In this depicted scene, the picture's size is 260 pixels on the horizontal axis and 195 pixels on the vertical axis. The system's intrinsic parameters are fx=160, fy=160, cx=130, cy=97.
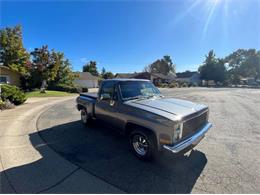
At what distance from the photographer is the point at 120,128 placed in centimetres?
438

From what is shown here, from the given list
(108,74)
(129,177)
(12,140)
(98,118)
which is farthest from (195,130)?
(108,74)

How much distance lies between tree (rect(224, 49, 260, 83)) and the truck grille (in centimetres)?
7748

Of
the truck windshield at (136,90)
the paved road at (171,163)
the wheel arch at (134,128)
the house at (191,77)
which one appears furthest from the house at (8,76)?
the house at (191,77)

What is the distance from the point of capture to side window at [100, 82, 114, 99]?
4.73m

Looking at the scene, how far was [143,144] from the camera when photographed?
12.8ft

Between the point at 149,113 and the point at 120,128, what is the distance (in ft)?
4.01

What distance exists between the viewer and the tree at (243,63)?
67.4 m

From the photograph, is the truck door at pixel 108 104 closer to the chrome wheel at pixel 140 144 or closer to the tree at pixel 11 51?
the chrome wheel at pixel 140 144

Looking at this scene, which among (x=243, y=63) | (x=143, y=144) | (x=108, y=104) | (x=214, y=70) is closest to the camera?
(x=143, y=144)

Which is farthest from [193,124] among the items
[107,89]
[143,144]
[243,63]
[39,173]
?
[243,63]

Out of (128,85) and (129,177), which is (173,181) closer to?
(129,177)

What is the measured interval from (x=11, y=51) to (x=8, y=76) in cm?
984

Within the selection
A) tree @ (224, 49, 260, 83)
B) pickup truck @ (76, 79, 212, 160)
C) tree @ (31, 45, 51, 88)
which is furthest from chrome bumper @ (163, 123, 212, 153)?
tree @ (224, 49, 260, 83)

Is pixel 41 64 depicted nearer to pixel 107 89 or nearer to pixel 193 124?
pixel 107 89
